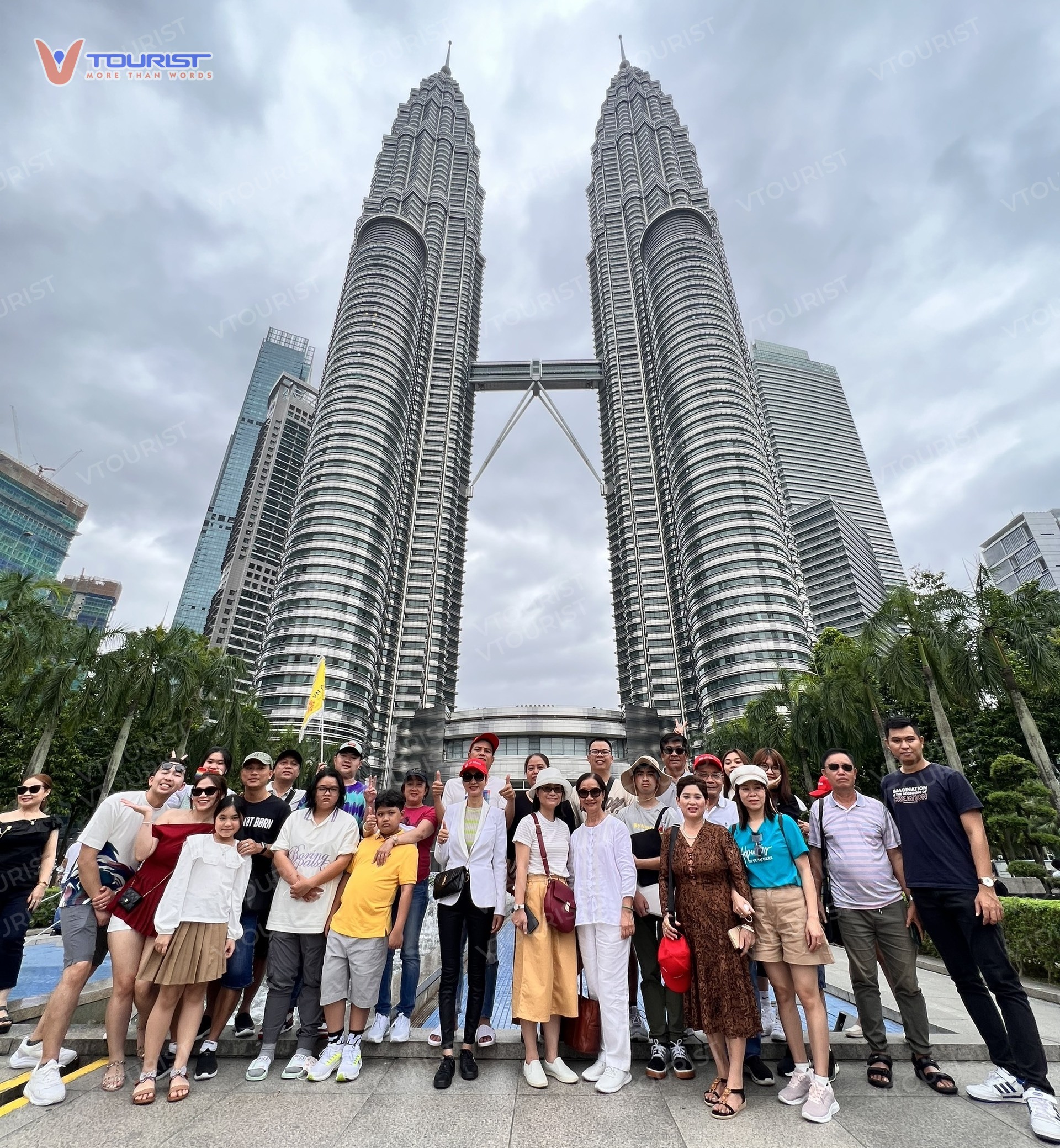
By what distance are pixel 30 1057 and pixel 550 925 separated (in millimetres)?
4185

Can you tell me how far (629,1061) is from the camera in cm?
402

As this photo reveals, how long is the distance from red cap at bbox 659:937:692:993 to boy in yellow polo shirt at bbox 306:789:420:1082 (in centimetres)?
212

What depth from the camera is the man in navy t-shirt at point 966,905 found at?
12.1ft

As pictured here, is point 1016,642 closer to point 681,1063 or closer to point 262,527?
point 681,1063

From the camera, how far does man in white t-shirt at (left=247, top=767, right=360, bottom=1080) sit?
4.32 meters

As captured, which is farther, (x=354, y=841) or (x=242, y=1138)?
(x=354, y=841)

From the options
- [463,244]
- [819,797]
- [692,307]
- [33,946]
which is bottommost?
[33,946]

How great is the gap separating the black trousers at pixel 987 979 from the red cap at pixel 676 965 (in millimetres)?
1766

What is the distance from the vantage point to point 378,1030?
15.2 feet

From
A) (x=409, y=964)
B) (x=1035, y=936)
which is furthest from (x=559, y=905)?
(x=1035, y=936)

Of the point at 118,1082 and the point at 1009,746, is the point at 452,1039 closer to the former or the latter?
the point at 118,1082

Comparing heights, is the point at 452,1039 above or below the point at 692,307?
below

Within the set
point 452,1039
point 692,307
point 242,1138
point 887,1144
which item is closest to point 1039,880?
point 887,1144

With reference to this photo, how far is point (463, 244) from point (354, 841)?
5953 inches
